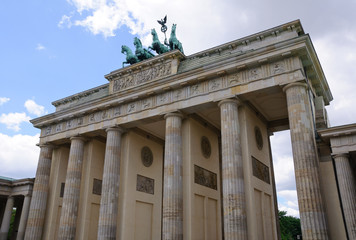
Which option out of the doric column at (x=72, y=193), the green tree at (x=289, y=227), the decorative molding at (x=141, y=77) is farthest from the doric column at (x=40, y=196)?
the green tree at (x=289, y=227)

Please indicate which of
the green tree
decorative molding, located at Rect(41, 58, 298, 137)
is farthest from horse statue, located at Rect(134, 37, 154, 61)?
the green tree

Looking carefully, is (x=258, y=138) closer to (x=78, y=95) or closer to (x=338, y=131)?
(x=338, y=131)

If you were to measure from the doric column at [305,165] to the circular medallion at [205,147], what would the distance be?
22.7 ft

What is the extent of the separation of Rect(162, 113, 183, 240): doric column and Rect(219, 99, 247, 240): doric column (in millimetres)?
2793

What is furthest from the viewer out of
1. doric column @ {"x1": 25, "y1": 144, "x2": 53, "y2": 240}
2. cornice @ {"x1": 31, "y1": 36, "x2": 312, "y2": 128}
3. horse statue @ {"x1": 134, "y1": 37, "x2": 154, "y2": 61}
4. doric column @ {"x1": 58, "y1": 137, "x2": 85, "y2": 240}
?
horse statue @ {"x1": 134, "y1": 37, "x2": 154, "y2": 61}

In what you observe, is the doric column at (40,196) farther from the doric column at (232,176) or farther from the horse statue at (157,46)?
the doric column at (232,176)

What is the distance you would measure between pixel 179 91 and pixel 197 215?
24.5ft

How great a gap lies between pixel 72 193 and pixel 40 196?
3675 millimetres

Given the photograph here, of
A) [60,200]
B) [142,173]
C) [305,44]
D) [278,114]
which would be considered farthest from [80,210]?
[305,44]

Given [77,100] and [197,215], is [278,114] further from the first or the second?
[77,100]

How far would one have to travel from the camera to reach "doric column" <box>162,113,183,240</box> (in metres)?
17.5

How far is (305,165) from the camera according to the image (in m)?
15.0

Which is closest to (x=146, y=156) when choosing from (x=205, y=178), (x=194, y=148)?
(x=194, y=148)

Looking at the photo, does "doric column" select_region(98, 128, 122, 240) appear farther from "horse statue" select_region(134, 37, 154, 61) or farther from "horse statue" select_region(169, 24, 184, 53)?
"horse statue" select_region(169, 24, 184, 53)
